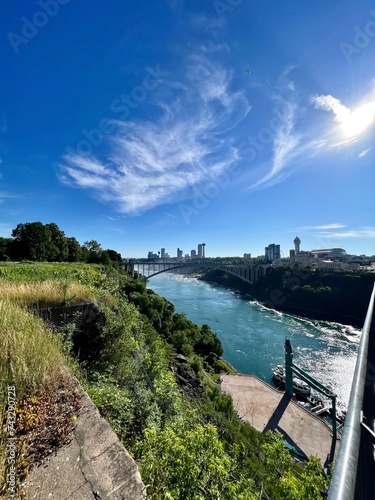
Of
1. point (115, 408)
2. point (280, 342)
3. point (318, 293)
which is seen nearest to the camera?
point (115, 408)

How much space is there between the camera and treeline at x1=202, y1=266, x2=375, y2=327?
38.9m

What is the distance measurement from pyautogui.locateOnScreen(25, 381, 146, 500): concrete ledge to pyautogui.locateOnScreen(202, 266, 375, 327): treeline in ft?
142

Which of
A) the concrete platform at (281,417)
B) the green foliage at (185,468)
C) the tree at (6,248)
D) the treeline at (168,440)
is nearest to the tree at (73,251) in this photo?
the tree at (6,248)

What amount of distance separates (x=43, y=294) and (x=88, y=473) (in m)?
3.92

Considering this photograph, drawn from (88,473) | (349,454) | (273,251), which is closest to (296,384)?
(88,473)

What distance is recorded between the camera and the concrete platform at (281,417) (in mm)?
12678

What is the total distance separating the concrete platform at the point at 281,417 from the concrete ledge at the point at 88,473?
1458 cm

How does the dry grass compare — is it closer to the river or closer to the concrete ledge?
the concrete ledge

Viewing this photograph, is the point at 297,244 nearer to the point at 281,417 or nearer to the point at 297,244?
the point at 297,244

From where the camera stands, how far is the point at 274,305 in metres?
47.1

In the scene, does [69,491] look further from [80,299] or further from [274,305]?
[274,305]

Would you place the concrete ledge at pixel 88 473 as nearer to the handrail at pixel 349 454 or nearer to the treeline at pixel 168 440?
the treeline at pixel 168 440

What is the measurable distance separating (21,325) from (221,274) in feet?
285

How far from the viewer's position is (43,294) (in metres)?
4.71
